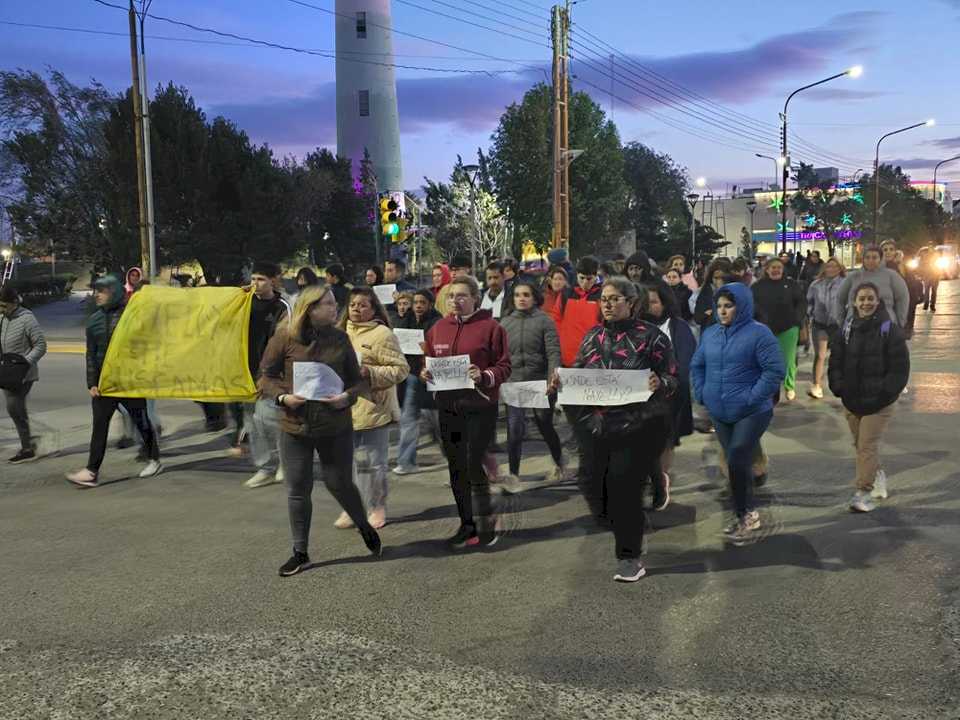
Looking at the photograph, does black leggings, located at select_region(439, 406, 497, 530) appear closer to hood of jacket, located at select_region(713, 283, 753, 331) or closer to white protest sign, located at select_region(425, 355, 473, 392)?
white protest sign, located at select_region(425, 355, 473, 392)

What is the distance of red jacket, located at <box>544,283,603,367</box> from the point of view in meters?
8.16

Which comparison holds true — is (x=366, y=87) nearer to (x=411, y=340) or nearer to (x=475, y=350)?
(x=411, y=340)

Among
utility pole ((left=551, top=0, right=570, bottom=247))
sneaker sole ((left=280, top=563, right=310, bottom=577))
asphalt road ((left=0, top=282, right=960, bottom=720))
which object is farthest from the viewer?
utility pole ((left=551, top=0, right=570, bottom=247))

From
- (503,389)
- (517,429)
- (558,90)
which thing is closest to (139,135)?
(558,90)

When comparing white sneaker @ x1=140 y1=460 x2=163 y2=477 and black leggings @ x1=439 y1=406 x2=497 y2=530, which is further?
white sneaker @ x1=140 y1=460 x2=163 y2=477

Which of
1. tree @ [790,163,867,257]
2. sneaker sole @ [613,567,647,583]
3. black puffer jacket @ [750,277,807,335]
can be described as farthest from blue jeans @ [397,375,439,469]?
tree @ [790,163,867,257]

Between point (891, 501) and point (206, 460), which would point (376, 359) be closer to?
point (206, 460)

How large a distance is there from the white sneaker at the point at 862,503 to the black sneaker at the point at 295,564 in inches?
148

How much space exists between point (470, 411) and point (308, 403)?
3.59 ft

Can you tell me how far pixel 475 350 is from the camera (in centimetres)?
558

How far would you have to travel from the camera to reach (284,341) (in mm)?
5109

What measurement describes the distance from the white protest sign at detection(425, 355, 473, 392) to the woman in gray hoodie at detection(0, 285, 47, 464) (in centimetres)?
479

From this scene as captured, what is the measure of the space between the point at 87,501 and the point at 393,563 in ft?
10.0

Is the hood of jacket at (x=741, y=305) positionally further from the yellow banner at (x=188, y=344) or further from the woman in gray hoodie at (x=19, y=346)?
the woman in gray hoodie at (x=19, y=346)
